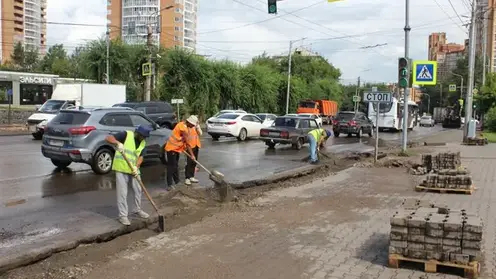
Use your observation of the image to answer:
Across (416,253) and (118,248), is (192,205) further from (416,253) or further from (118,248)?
(416,253)

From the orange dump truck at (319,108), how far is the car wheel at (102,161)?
138 feet

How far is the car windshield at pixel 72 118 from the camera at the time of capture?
42.0 feet

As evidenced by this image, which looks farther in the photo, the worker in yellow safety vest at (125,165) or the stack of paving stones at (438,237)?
the worker in yellow safety vest at (125,165)

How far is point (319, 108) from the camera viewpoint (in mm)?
56750

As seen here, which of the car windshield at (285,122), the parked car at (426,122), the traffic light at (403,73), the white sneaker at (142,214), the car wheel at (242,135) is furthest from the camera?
the parked car at (426,122)

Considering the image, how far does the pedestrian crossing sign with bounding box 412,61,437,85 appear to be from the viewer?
18578 millimetres

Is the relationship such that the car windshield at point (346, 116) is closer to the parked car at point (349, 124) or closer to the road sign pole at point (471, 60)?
the parked car at point (349, 124)


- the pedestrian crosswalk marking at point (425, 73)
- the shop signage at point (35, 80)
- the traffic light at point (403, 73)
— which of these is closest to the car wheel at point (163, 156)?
the traffic light at point (403, 73)

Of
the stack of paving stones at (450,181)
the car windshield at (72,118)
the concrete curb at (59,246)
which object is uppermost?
the car windshield at (72,118)

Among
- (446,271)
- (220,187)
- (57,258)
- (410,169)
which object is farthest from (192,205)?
(410,169)

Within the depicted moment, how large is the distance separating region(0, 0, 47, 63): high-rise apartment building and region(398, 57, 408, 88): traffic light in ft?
295

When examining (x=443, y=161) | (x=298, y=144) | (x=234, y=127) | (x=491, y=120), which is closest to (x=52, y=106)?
(x=234, y=127)

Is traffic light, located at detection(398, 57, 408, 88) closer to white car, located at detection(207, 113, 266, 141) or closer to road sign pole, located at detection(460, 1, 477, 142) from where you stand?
road sign pole, located at detection(460, 1, 477, 142)

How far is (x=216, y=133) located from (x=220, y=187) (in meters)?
17.4
